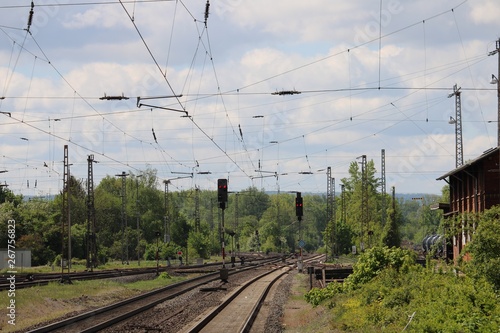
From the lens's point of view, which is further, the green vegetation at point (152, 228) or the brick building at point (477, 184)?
the green vegetation at point (152, 228)

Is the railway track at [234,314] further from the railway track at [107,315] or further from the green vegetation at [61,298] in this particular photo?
the green vegetation at [61,298]

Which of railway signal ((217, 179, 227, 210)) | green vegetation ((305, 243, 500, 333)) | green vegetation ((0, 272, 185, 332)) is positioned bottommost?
green vegetation ((0, 272, 185, 332))

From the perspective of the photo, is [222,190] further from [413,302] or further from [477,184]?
[413,302]

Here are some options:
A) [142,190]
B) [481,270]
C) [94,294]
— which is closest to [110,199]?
[142,190]

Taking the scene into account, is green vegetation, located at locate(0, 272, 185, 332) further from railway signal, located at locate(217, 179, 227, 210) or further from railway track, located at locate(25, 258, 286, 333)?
railway signal, located at locate(217, 179, 227, 210)

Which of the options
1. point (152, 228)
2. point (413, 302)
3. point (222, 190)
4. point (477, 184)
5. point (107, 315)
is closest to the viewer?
point (413, 302)

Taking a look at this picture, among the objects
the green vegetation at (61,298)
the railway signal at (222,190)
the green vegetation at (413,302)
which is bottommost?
the green vegetation at (61,298)

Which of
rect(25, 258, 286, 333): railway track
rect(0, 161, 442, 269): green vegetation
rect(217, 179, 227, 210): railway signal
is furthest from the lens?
rect(0, 161, 442, 269): green vegetation

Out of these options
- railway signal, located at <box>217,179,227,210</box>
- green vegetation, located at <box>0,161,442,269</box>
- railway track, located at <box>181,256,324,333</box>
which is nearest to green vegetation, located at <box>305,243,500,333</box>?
railway track, located at <box>181,256,324,333</box>

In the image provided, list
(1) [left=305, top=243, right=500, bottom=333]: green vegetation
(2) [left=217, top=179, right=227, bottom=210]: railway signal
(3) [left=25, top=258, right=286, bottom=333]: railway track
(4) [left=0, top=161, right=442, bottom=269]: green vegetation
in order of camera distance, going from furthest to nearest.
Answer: (4) [left=0, top=161, right=442, bottom=269]: green vegetation → (2) [left=217, top=179, right=227, bottom=210]: railway signal → (3) [left=25, top=258, right=286, bottom=333]: railway track → (1) [left=305, top=243, right=500, bottom=333]: green vegetation

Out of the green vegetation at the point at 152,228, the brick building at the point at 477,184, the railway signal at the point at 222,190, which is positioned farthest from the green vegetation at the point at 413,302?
the green vegetation at the point at 152,228

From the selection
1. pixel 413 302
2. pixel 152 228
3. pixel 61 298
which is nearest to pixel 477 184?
pixel 61 298

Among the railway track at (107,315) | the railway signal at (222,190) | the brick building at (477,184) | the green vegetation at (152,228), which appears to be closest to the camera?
the railway track at (107,315)

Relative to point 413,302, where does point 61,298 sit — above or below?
below
